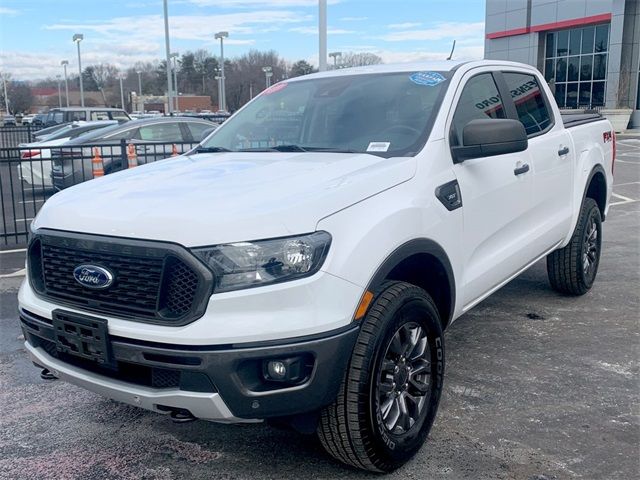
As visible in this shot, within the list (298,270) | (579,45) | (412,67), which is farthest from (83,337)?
(579,45)

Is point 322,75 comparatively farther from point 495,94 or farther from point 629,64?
point 629,64

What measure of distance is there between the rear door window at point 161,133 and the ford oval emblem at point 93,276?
33.5ft

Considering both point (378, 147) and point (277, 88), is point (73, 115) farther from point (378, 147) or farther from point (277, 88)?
point (378, 147)

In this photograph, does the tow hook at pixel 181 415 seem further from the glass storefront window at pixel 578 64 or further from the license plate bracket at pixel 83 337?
the glass storefront window at pixel 578 64

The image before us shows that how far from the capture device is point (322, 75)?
15.3ft

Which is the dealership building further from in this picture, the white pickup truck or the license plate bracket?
the license plate bracket

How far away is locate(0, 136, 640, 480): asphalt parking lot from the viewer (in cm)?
316

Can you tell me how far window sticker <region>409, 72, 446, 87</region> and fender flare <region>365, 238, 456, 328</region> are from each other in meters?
1.16

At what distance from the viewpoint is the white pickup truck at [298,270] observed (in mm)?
2576

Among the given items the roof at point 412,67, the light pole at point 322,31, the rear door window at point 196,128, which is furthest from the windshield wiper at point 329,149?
the rear door window at point 196,128

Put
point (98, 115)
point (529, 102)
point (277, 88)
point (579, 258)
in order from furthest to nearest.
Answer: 1. point (98, 115)
2. point (579, 258)
3. point (529, 102)
4. point (277, 88)

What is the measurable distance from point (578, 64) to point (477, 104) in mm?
34377

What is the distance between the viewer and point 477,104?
4164 mm

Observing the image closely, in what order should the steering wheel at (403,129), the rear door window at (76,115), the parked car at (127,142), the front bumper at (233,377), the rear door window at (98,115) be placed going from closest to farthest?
the front bumper at (233,377) < the steering wheel at (403,129) < the parked car at (127,142) < the rear door window at (98,115) < the rear door window at (76,115)
